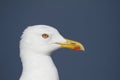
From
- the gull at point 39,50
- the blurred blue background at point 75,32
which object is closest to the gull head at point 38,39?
the gull at point 39,50

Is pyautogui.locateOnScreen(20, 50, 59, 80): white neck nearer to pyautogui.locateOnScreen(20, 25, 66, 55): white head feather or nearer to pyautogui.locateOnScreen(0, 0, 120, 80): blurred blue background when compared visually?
pyautogui.locateOnScreen(20, 25, 66, 55): white head feather

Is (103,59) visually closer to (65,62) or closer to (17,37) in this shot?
(65,62)

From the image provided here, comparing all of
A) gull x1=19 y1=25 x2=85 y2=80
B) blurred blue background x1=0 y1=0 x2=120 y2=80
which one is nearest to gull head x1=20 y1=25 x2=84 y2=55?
gull x1=19 y1=25 x2=85 y2=80

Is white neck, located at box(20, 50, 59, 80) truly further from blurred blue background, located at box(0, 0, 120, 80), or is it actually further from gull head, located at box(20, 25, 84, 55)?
blurred blue background, located at box(0, 0, 120, 80)

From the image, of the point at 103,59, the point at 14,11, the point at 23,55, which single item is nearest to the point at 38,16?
the point at 14,11

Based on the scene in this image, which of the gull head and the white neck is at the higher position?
the gull head

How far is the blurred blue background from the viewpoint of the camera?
2.26 meters

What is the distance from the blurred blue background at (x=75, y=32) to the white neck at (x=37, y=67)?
0.64 metres

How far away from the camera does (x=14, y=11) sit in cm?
228

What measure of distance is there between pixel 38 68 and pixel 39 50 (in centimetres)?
8

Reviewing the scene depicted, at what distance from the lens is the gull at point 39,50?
1.60 metres

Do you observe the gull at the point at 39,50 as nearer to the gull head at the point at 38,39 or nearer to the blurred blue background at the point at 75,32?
the gull head at the point at 38,39

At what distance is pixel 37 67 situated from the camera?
5.29 ft

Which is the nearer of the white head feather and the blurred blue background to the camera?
the white head feather
